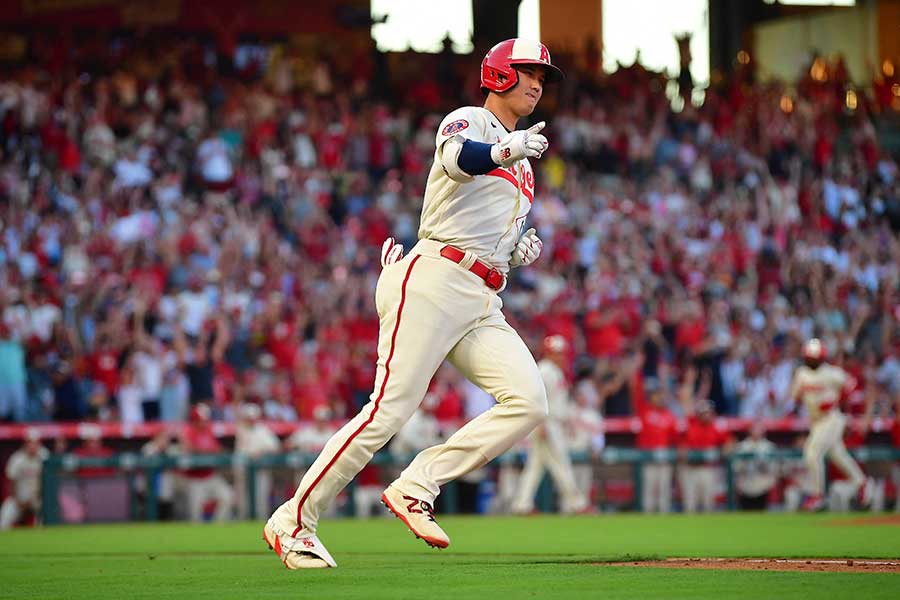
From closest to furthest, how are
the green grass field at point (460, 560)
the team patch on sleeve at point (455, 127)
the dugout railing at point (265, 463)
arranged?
the green grass field at point (460, 560)
the team patch on sleeve at point (455, 127)
the dugout railing at point (265, 463)

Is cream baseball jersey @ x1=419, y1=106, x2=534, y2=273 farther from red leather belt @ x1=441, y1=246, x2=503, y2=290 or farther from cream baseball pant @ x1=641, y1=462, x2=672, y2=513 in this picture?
cream baseball pant @ x1=641, y1=462, x2=672, y2=513

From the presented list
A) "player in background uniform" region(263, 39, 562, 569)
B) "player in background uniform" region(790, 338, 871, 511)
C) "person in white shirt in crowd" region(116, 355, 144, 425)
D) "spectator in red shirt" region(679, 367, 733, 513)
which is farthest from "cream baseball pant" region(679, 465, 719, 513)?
"player in background uniform" region(263, 39, 562, 569)

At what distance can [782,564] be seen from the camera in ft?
24.7

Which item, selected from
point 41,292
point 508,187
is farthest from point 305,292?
point 508,187

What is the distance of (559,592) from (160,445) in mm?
10945

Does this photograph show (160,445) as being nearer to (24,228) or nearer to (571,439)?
(24,228)

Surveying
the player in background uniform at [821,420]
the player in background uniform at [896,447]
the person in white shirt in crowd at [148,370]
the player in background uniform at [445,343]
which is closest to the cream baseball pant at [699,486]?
the player in background uniform at [821,420]

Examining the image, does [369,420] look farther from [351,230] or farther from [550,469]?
[351,230]

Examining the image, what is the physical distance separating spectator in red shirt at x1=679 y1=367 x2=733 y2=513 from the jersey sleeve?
11.0m

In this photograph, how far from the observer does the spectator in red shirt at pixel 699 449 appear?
17.9 m

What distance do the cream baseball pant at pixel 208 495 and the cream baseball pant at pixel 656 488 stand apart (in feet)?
15.4

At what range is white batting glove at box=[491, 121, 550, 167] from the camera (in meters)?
6.59

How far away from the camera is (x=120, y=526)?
581 inches

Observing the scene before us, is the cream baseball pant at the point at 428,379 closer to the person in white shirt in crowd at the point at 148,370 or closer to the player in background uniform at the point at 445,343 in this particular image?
the player in background uniform at the point at 445,343
